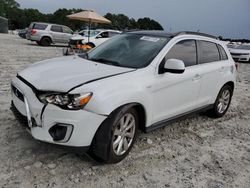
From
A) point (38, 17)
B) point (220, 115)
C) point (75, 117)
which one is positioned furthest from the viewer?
point (38, 17)

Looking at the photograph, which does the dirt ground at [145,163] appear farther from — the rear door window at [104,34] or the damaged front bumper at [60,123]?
the rear door window at [104,34]

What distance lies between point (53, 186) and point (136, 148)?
130 centimetres

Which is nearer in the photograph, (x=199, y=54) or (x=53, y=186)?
(x=53, y=186)

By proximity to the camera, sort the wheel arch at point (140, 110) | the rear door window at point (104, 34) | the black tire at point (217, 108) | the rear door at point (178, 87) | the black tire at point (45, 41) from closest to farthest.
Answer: the wheel arch at point (140, 110), the rear door at point (178, 87), the black tire at point (217, 108), the rear door window at point (104, 34), the black tire at point (45, 41)

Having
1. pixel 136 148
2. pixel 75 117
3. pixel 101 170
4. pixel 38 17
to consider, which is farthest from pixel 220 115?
pixel 38 17

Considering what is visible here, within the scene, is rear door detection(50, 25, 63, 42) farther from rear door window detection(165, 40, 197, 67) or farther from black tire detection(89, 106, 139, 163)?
black tire detection(89, 106, 139, 163)

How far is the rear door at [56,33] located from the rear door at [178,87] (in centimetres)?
1649

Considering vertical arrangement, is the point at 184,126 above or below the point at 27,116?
below

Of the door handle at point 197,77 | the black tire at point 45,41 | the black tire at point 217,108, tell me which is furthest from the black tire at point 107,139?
the black tire at point 45,41

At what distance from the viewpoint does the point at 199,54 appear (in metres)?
4.29

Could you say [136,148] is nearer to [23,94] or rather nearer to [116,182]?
[116,182]

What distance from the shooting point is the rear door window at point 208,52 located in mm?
4367

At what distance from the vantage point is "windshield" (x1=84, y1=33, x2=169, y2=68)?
3.49m

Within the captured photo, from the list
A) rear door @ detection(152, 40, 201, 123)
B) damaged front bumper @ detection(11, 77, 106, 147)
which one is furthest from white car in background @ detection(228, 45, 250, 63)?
damaged front bumper @ detection(11, 77, 106, 147)
